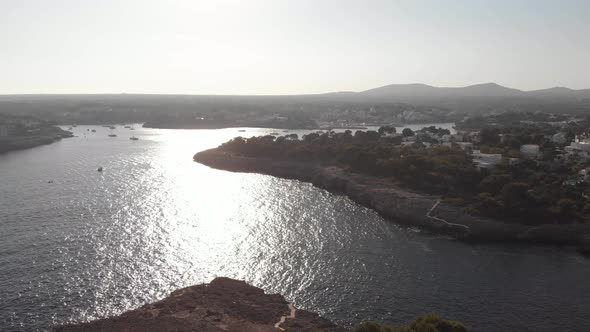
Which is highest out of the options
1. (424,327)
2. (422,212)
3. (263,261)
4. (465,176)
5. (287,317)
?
(465,176)

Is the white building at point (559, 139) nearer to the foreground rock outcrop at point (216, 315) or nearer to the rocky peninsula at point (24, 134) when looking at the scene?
the foreground rock outcrop at point (216, 315)

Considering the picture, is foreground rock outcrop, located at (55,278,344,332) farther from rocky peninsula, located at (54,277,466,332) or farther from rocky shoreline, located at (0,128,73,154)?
rocky shoreline, located at (0,128,73,154)

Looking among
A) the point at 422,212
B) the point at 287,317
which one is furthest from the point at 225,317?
the point at 422,212

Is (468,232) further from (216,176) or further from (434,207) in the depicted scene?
(216,176)

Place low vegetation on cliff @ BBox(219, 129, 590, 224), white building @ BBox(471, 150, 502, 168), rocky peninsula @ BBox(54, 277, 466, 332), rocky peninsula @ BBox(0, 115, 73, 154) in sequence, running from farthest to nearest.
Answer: rocky peninsula @ BBox(0, 115, 73, 154) → white building @ BBox(471, 150, 502, 168) → low vegetation on cliff @ BBox(219, 129, 590, 224) → rocky peninsula @ BBox(54, 277, 466, 332)

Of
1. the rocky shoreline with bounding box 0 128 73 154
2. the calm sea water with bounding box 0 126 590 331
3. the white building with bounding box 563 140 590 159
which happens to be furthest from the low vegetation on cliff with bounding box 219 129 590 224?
the rocky shoreline with bounding box 0 128 73 154

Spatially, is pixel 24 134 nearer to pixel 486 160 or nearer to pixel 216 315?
pixel 216 315
